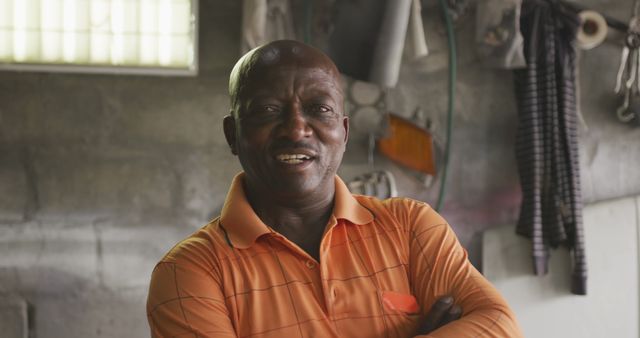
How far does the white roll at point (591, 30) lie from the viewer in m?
3.33

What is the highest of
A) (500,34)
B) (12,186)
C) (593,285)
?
(500,34)

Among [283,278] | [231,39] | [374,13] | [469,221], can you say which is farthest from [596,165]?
[283,278]

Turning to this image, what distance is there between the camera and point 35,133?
3.20 meters

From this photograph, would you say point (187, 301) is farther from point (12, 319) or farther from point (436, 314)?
point (12, 319)

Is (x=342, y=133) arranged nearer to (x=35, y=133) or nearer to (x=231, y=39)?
(x=231, y=39)

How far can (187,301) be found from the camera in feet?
4.71

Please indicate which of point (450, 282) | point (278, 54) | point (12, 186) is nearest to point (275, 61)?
point (278, 54)

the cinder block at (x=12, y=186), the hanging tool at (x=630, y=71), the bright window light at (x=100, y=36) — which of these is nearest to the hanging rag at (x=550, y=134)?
the hanging tool at (x=630, y=71)

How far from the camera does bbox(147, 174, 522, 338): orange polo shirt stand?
1.44 m

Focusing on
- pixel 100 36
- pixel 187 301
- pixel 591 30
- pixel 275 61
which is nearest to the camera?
pixel 187 301

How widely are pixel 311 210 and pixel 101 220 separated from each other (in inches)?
72.7

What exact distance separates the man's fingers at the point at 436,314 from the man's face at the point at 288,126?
34 cm

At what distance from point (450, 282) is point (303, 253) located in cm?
31

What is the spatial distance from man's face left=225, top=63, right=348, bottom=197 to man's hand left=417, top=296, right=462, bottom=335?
345 millimetres
